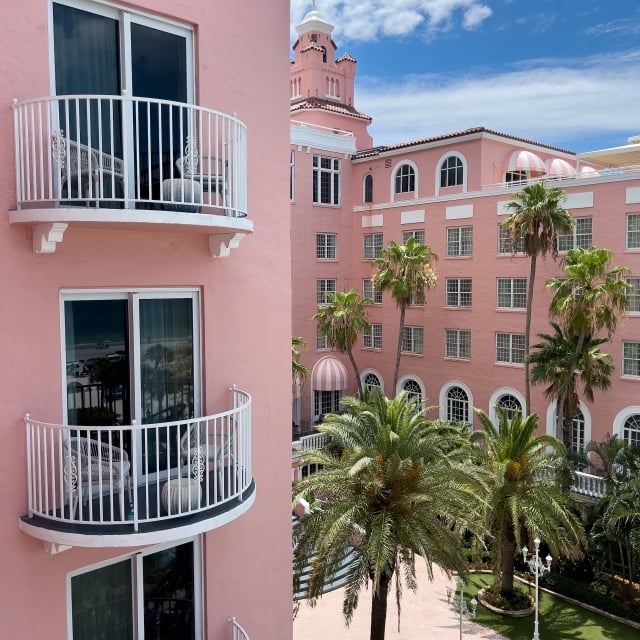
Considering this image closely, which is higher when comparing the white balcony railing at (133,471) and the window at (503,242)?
the window at (503,242)

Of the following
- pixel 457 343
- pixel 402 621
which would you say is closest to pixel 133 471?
pixel 402 621

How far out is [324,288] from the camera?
39906mm

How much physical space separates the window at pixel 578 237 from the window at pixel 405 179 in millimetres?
10561

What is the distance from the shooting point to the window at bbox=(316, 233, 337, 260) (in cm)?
3972

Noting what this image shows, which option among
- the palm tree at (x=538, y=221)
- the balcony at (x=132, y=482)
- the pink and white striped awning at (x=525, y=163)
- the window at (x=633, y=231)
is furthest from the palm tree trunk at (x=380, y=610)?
the pink and white striped awning at (x=525, y=163)

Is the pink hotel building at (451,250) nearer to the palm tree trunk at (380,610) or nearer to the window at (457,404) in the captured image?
the window at (457,404)

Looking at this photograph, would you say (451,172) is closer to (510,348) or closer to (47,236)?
(510,348)

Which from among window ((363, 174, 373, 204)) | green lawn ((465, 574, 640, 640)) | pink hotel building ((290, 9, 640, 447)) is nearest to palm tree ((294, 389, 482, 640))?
green lawn ((465, 574, 640, 640))

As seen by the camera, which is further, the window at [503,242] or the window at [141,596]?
the window at [503,242]

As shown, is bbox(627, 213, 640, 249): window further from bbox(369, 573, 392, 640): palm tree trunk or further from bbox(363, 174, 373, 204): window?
bbox(369, 573, 392, 640): palm tree trunk

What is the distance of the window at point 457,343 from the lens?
35.8m

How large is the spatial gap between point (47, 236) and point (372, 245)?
115ft

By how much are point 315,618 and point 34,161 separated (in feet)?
67.7

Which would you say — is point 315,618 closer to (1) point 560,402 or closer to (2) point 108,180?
(1) point 560,402
